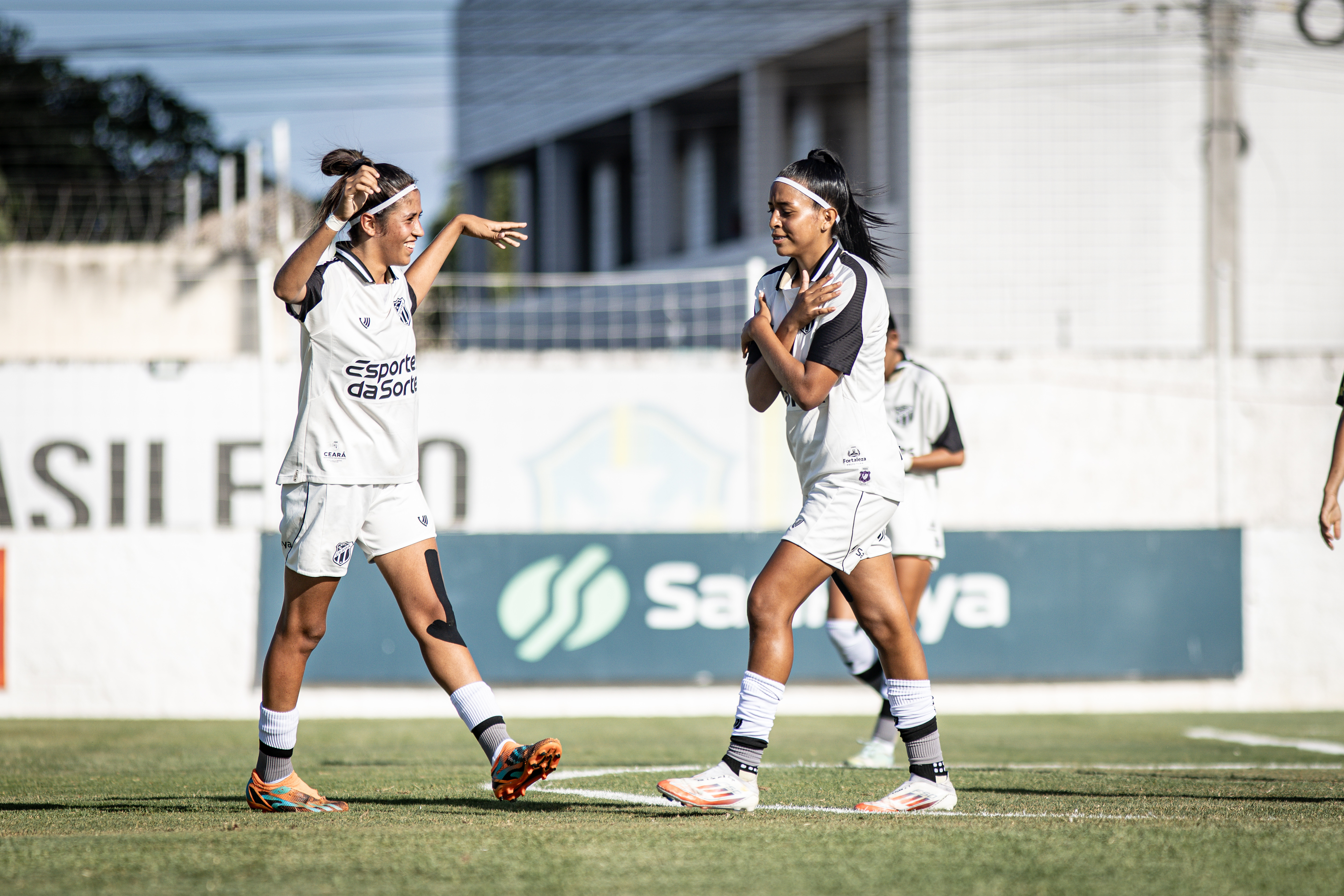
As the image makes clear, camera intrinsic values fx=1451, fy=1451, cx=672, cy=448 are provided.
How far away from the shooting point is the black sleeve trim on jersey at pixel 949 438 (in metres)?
7.16

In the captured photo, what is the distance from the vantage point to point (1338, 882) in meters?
3.48

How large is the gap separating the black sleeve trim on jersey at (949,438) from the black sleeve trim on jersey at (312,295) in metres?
3.49

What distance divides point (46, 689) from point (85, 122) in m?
37.0

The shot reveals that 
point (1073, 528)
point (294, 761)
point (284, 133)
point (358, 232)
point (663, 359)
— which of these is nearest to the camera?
point (358, 232)

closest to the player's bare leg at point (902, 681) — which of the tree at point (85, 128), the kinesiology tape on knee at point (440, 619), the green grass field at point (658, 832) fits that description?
the green grass field at point (658, 832)

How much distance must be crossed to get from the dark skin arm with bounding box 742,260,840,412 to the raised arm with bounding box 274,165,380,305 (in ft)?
4.27

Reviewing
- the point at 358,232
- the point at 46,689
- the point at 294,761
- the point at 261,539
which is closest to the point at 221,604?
the point at 261,539

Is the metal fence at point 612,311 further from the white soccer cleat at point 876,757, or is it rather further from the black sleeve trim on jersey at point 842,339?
the black sleeve trim on jersey at point 842,339

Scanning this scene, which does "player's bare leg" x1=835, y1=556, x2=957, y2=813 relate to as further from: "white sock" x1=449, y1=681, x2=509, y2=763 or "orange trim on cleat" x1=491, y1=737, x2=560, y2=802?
"white sock" x1=449, y1=681, x2=509, y2=763

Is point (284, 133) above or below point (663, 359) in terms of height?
above

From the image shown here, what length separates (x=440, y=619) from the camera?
15.9 feet

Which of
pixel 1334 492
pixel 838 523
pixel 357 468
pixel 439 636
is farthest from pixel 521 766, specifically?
pixel 1334 492

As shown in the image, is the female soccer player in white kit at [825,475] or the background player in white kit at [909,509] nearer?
the female soccer player in white kit at [825,475]

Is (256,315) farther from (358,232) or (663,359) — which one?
(358,232)
